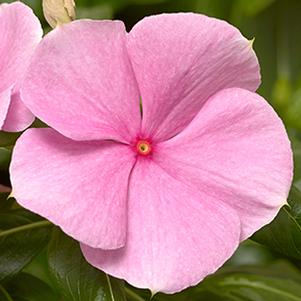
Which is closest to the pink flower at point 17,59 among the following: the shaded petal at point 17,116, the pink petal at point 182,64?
the shaded petal at point 17,116

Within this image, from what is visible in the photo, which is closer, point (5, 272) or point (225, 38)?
point (225, 38)

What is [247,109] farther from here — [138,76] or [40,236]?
[40,236]

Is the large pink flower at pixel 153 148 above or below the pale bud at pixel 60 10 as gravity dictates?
below

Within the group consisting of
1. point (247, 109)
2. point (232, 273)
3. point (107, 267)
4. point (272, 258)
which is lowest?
point (272, 258)

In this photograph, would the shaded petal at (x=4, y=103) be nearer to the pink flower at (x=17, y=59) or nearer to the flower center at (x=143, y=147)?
the pink flower at (x=17, y=59)

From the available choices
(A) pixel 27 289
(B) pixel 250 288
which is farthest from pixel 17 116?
(B) pixel 250 288

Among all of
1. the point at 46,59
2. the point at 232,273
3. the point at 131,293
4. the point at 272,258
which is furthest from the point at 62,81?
the point at 272,258
